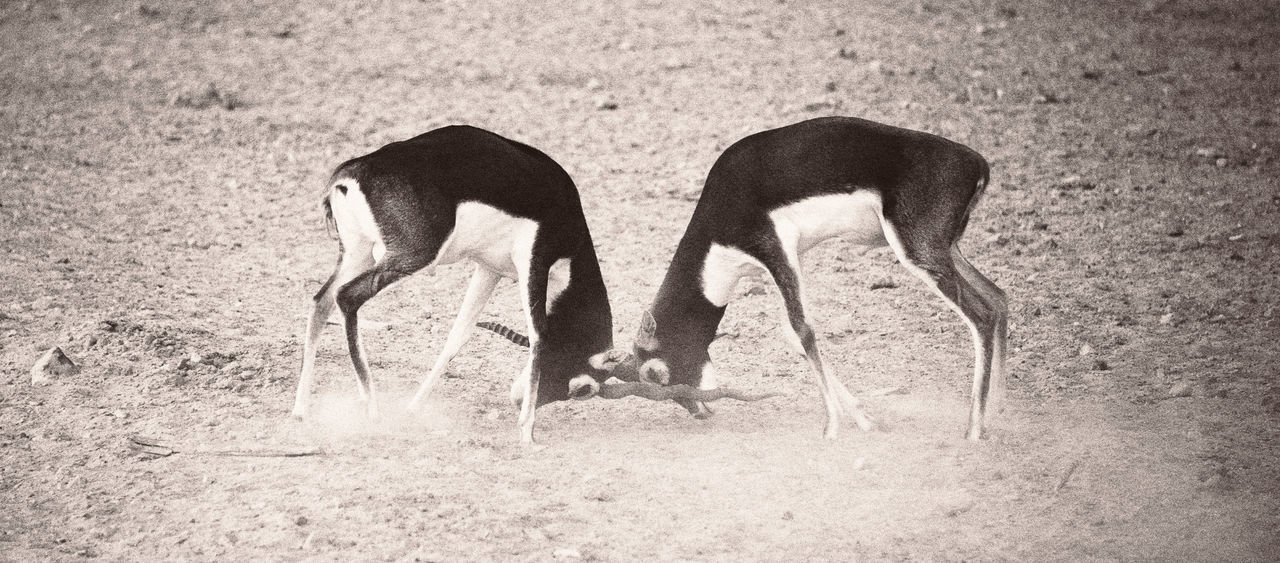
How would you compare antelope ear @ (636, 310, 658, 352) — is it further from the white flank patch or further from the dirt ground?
the white flank patch

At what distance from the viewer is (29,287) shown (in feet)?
28.9

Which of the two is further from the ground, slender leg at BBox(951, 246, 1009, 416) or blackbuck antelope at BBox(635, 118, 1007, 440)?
blackbuck antelope at BBox(635, 118, 1007, 440)

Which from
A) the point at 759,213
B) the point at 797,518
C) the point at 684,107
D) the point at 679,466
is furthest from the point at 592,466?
the point at 684,107

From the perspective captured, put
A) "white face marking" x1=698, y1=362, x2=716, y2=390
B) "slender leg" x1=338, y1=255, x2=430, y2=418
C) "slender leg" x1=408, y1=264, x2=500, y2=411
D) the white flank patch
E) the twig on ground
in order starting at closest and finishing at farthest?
the twig on ground < "slender leg" x1=338, y1=255, x2=430, y2=418 < the white flank patch < "white face marking" x1=698, y1=362, x2=716, y2=390 < "slender leg" x1=408, y1=264, x2=500, y2=411

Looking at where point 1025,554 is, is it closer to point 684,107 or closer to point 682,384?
point 682,384

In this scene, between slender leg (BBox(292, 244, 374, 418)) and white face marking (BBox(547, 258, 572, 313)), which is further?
white face marking (BBox(547, 258, 572, 313))

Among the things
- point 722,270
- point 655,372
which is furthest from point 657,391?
point 722,270

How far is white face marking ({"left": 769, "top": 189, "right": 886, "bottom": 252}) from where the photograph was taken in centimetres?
686

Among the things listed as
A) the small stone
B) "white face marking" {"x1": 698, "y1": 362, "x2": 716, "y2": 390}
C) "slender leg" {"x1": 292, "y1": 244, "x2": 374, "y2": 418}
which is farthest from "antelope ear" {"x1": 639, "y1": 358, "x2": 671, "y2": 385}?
the small stone

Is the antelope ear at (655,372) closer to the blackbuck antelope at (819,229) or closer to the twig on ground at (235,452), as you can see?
the blackbuck antelope at (819,229)

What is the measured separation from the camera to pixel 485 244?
23.3 feet

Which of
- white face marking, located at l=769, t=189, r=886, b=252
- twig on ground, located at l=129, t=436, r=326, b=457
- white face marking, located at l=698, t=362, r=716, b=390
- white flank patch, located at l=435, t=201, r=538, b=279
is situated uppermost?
white flank patch, located at l=435, t=201, r=538, b=279

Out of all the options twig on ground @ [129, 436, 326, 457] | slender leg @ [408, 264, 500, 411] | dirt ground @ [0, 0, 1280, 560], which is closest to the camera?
dirt ground @ [0, 0, 1280, 560]

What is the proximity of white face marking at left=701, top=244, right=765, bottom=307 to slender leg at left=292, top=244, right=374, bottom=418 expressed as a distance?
183 centimetres
